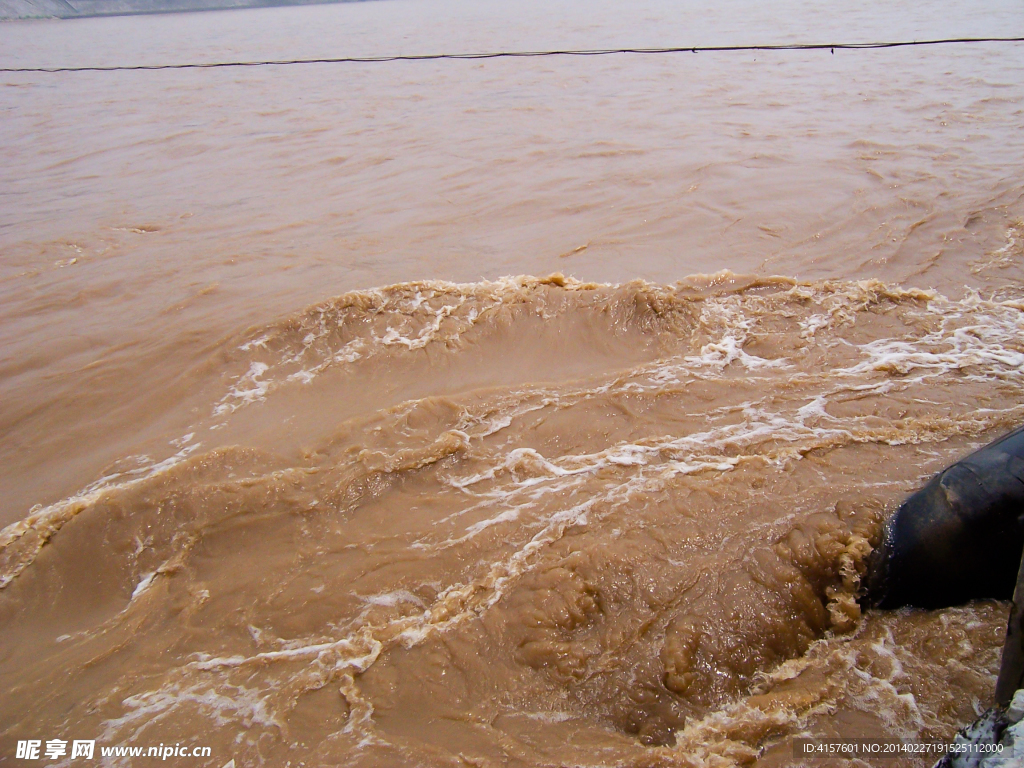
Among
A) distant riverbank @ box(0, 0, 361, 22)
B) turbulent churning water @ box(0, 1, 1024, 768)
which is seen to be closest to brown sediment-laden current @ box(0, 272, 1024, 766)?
turbulent churning water @ box(0, 1, 1024, 768)

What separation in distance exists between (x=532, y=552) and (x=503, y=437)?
2.91 ft

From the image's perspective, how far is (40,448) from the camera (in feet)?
12.1

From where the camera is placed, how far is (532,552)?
2709 mm

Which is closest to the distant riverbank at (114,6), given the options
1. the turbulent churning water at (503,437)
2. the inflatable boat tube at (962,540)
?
the turbulent churning water at (503,437)

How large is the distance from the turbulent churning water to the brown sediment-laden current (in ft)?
0.05

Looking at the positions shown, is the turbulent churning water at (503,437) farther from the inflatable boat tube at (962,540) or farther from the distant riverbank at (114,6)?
the distant riverbank at (114,6)

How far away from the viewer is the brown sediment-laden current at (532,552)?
2162 mm

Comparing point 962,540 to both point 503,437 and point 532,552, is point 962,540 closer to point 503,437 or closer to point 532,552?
point 532,552

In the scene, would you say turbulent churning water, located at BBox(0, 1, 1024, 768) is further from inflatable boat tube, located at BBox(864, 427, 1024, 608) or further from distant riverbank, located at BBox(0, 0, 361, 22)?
distant riverbank, located at BBox(0, 0, 361, 22)

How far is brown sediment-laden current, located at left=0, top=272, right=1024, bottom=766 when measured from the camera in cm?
216

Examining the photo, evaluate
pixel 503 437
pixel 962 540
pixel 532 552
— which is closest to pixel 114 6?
pixel 503 437

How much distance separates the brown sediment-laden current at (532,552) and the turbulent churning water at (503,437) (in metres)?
0.02

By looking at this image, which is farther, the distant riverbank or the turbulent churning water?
the distant riverbank

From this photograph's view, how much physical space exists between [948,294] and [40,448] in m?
6.32
